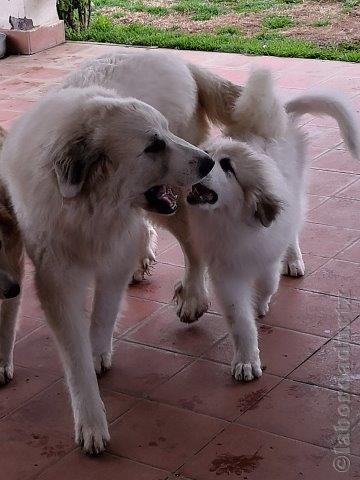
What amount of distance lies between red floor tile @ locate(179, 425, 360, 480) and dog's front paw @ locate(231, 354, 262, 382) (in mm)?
362

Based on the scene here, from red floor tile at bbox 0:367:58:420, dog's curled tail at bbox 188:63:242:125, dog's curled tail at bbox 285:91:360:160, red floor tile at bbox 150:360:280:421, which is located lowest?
red floor tile at bbox 0:367:58:420

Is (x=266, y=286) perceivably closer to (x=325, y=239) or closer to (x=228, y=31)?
(x=325, y=239)

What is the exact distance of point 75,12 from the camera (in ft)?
31.0

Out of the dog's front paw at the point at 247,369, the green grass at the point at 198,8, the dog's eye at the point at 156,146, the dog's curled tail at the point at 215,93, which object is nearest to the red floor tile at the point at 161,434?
the dog's front paw at the point at 247,369

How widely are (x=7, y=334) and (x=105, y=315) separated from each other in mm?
392

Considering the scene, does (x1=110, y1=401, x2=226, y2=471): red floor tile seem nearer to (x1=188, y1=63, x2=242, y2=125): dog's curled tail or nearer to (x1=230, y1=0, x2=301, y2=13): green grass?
(x1=188, y1=63, x2=242, y2=125): dog's curled tail

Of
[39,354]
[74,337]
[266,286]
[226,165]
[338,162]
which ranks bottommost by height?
[39,354]

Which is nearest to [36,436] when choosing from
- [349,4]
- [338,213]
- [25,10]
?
[338,213]

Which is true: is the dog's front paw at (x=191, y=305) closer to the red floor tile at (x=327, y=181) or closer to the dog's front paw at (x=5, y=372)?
the dog's front paw at (x=5, y=372)

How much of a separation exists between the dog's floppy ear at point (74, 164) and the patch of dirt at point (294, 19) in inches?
242

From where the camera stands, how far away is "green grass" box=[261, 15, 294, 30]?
30.5ft

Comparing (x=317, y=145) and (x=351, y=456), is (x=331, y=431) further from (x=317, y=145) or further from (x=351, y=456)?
(x=317, y=145)

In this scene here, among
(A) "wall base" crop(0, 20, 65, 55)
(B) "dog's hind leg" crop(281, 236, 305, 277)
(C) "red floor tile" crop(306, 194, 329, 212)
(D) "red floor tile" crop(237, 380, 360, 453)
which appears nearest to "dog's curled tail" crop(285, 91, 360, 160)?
(B) "dog's hind leg" crop(281, 236, 305, 277)

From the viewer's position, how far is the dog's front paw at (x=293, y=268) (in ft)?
13.8
